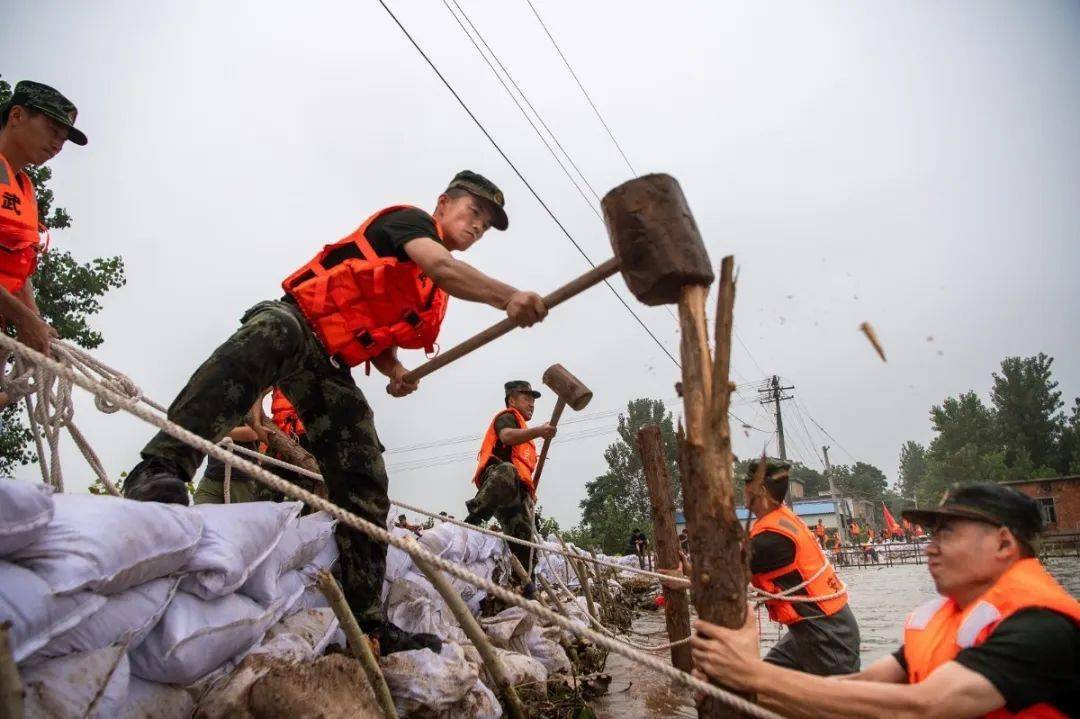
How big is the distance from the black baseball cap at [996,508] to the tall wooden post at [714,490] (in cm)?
74

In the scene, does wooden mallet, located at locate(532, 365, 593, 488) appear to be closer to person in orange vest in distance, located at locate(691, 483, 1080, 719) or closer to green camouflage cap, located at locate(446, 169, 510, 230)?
green camouflage cap, located at locate(446, 169, 510, 230)

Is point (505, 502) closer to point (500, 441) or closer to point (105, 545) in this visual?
point (500, 441)

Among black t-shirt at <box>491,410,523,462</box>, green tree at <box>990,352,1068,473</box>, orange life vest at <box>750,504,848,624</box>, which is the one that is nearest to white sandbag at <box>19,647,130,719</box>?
orange life vest at <box>750,504,848,624</box>

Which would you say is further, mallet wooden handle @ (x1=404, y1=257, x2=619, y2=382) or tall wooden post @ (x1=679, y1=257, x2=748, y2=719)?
mallet wooden handle @ (x1=404, y1=257, x2=619, y2=382)

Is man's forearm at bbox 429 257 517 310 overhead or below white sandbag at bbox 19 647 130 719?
overhead

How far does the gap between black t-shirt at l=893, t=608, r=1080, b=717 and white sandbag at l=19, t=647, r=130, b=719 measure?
2.11m

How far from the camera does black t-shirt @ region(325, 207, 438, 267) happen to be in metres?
2.66

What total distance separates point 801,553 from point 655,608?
939 cm

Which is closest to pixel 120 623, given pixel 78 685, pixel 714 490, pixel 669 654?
pixel 78 685

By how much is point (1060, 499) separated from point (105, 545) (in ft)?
130

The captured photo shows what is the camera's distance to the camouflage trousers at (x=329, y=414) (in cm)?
241

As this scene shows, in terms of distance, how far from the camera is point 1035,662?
1569 millimetres

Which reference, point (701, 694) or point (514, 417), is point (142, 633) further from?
point (514, 417)

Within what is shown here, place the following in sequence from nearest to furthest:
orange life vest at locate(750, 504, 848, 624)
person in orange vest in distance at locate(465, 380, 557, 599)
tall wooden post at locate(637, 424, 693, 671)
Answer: orange life vest at locate(750, 504, 848, 624) → tall wooden post at locate(637, 424, 693, 671) → person in orange vest in distance at locate(465, 380, 557, 599)
